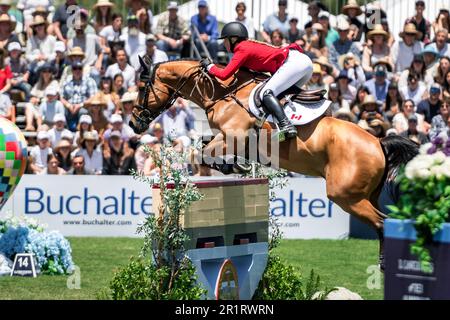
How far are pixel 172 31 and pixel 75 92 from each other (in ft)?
8.21

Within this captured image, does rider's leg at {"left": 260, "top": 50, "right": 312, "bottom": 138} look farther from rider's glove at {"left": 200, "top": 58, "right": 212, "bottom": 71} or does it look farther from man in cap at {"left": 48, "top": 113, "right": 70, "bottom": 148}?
man in cap at {"left": 48, "top": 113, "right": 70, "bottom": 148}

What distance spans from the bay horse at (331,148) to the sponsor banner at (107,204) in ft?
16.7

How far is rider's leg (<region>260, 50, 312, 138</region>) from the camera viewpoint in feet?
35.7

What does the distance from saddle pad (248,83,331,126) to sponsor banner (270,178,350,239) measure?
17.6 ft

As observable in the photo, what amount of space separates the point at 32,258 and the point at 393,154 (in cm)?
469

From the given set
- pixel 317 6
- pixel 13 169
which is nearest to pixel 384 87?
pixel 317 6

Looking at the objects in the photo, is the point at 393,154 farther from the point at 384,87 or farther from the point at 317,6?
the point at 317,6

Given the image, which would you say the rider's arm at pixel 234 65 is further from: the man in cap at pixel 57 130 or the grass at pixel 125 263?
the man in cap at pixel 57 130

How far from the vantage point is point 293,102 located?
1118cm

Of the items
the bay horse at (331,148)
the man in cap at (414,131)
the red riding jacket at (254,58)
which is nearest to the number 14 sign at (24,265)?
the bay horse at (331,148)

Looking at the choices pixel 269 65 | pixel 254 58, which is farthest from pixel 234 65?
pixel 269 65

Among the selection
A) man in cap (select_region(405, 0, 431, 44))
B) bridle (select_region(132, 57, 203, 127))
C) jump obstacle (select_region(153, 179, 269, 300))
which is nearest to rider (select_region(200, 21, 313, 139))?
bridle (select_region(132, 57, 203, 127))

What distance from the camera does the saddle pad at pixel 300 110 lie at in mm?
11055

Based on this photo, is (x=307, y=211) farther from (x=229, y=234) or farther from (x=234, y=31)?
(x=229, y=234)
